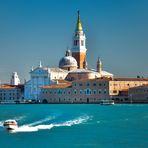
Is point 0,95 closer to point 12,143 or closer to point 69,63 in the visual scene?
point 69,63

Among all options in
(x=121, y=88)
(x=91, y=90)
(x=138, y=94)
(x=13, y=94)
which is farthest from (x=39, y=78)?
(x=138, y=94)

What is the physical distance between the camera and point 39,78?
3499 inches

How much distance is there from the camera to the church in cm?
8800

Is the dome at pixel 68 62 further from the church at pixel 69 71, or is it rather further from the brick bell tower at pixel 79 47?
the brick bell tower at pixel 79 47

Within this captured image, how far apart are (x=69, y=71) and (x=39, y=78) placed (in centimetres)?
499

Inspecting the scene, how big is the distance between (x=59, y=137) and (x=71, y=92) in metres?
56.0

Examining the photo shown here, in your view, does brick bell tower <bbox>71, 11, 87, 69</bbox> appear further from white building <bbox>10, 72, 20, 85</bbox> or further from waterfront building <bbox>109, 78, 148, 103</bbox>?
white building <bbox>10, 72, 20, 85</bbox>

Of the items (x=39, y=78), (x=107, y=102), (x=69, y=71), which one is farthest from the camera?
(x=69, y=71)

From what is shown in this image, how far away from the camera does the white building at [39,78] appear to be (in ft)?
286

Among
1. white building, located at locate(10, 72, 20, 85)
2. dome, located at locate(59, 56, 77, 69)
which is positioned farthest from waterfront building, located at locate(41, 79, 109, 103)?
white building, located at locate(10, 72, 20, 85)

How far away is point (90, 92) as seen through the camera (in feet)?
266

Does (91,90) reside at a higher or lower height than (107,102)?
higher

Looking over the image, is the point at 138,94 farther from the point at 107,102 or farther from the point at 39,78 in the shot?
the point at 39,78

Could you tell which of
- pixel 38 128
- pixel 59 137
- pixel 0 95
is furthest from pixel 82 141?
pixel 0 95
